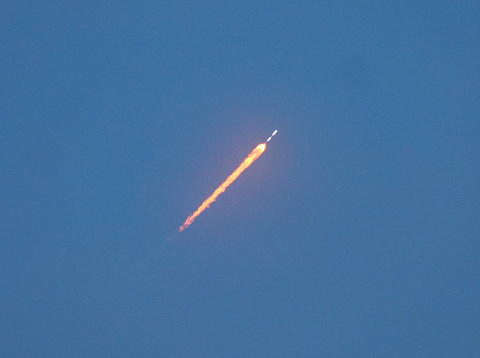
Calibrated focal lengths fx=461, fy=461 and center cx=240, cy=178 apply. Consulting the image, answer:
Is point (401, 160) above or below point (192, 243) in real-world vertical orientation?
below

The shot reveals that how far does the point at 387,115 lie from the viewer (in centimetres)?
306

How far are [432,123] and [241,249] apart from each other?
5.02 ft

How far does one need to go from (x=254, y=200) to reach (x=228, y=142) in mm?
422

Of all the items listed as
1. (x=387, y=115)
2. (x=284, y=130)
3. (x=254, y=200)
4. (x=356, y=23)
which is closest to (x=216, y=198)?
(x=254, y=200)

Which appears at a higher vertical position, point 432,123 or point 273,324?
point 432,123

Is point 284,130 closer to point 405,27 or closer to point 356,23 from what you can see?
point 356,23

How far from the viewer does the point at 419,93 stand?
3064 millimetres

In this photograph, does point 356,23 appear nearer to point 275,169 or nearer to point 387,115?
point 387,115

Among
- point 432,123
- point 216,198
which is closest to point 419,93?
point 432,123

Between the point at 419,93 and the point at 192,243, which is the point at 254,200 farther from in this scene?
the point at 419,93

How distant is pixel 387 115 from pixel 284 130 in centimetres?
69

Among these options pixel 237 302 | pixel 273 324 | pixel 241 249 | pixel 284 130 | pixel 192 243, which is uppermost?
pixel 284 130

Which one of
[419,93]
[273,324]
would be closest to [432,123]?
[419,93]

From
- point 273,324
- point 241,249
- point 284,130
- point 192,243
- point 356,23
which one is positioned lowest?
point 273,324
